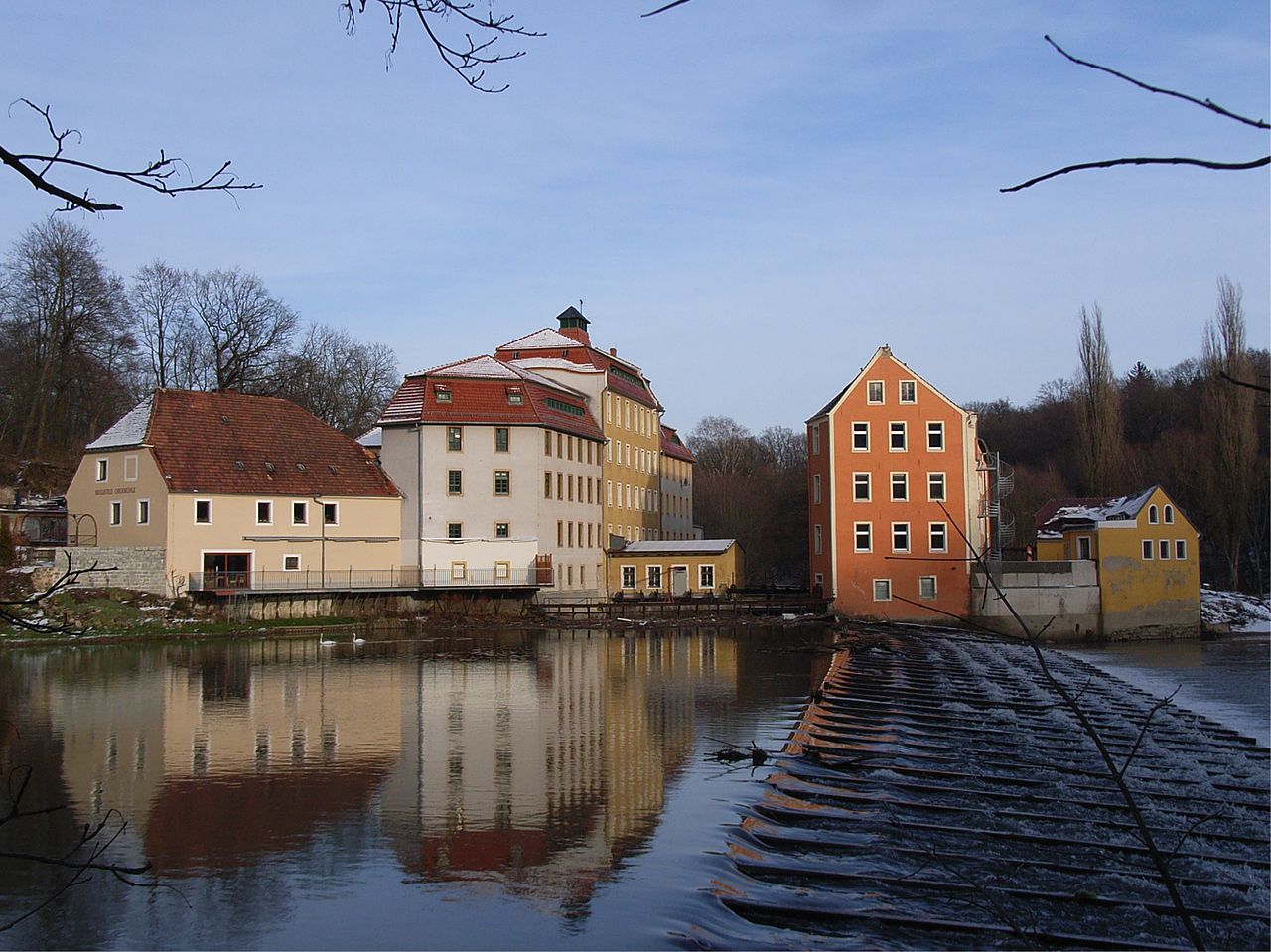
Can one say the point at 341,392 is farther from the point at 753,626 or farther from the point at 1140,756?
the point at 1140,756

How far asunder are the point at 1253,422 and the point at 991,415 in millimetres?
42292

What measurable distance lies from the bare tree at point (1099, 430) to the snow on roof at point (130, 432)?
52474 mm

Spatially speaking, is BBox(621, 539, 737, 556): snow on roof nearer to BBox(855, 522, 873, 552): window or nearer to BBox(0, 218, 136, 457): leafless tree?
BBox(855, 522, 873, 552): window

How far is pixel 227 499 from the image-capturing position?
48.9 meters

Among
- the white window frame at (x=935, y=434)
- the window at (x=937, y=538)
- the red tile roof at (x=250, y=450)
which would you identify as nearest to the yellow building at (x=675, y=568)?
the window at (x=937, y=538)

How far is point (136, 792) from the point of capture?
15.8 meters

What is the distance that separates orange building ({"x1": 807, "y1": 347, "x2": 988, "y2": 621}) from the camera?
5172cm

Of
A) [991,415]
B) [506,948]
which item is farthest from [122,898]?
[991,415]

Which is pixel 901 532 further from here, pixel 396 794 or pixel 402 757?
pixel 396 794

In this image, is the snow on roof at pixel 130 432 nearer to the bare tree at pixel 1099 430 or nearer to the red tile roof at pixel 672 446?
the red tile roof at pixel 672 446

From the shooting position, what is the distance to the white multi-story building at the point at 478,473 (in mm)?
54750

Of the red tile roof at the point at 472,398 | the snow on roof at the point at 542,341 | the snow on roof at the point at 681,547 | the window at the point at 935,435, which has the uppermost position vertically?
the snow on roof at the point at 542,341

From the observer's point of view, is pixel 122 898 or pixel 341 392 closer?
pixel 122 898

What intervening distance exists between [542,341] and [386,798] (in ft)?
176
